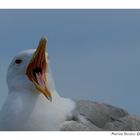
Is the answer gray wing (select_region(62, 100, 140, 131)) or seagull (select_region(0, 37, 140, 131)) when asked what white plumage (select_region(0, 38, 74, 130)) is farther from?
gray wing (select_region(62, 100, 140, 131))

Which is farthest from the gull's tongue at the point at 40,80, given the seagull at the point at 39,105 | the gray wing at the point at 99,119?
the gray wing at the point at 99,119

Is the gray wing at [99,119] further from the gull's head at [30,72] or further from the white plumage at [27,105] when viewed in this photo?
the gull's head at [30,72]

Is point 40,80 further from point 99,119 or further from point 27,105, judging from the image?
point 99,119

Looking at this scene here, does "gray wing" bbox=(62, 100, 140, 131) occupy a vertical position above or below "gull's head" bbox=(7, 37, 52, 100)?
below

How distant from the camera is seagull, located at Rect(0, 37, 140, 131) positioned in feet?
32.9

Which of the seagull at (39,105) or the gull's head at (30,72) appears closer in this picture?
the seagull at (39,105)

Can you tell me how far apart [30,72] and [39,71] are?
107 mm

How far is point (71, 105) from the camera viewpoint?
10258mm

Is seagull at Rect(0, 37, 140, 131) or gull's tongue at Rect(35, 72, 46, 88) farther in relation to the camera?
gull's tongue at Rect(35, 72, 46, 88)

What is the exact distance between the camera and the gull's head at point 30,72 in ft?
33.3

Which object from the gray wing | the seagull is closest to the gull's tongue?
the seagull

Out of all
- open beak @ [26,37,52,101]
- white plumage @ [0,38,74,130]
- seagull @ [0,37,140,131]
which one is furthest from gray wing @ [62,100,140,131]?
open beak @ [26,37,52,101]

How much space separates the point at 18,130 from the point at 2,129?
164 millimetres

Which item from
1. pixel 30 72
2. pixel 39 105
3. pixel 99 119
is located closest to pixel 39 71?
pixel 30 72
